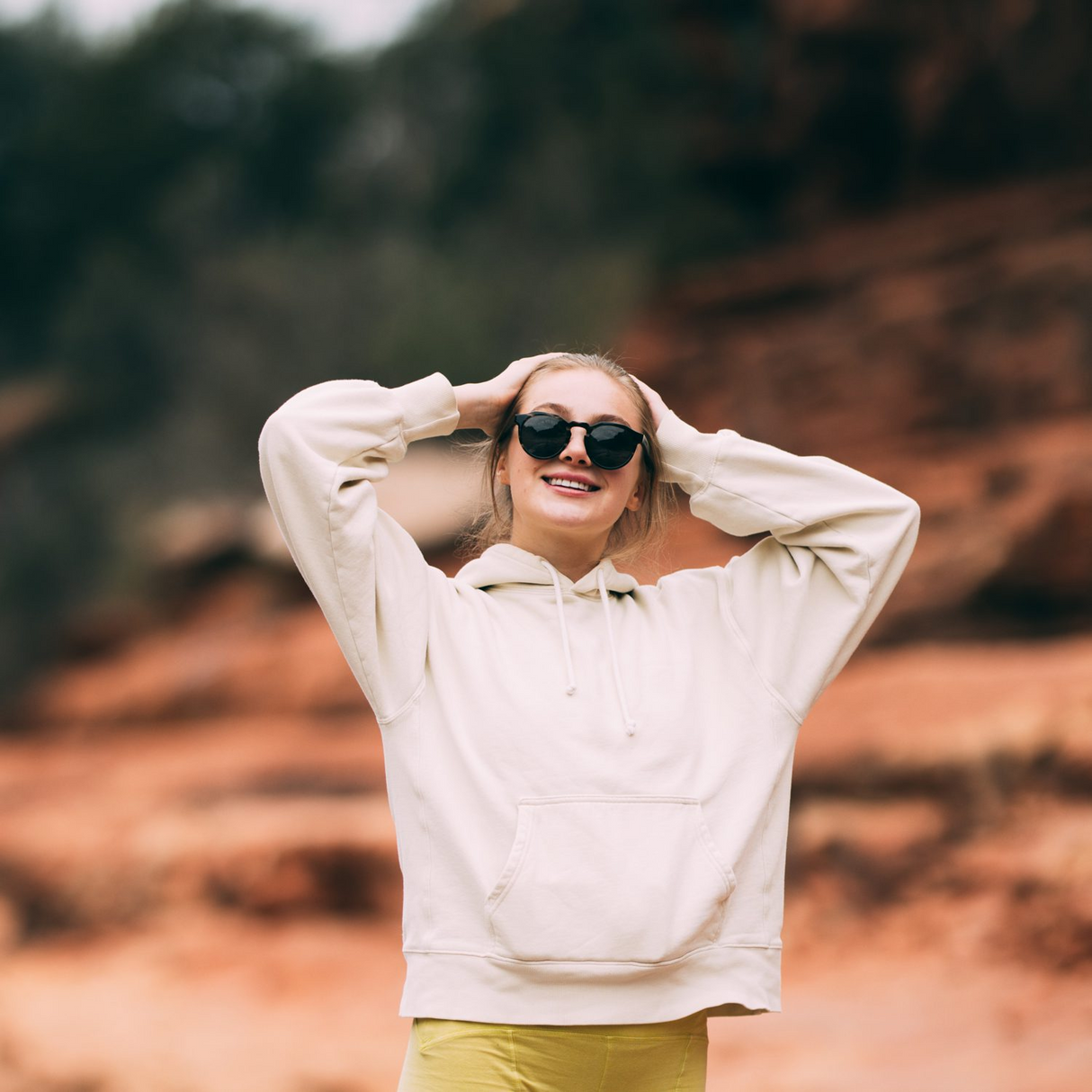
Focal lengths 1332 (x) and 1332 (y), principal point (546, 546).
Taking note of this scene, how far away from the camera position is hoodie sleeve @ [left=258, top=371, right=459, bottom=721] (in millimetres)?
1793

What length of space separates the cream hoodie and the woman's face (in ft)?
0.18

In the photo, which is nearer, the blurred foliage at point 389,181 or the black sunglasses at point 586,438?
the black sunglasses at point 586,438

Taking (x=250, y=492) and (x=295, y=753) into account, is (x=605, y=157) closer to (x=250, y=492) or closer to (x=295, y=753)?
(x=250, y=492)

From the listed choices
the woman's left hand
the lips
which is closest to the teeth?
the lips

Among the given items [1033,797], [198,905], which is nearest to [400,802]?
[1033,797]

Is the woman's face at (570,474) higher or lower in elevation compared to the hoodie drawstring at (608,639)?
higher

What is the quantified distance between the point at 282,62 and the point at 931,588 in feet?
59.7

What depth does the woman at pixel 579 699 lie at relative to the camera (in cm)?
167

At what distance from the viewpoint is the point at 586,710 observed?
1.78 metres

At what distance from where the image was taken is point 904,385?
1048cm

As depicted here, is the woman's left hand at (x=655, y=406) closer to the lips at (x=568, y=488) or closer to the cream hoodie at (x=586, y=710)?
the cream hoodie at (x=586, y=710)

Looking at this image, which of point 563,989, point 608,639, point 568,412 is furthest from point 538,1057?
point 568,412

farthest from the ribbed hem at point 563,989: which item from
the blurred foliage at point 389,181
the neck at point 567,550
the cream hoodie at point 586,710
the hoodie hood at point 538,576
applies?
the blurred foliage at point 389,181

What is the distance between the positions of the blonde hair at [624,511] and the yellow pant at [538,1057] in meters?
0.72
